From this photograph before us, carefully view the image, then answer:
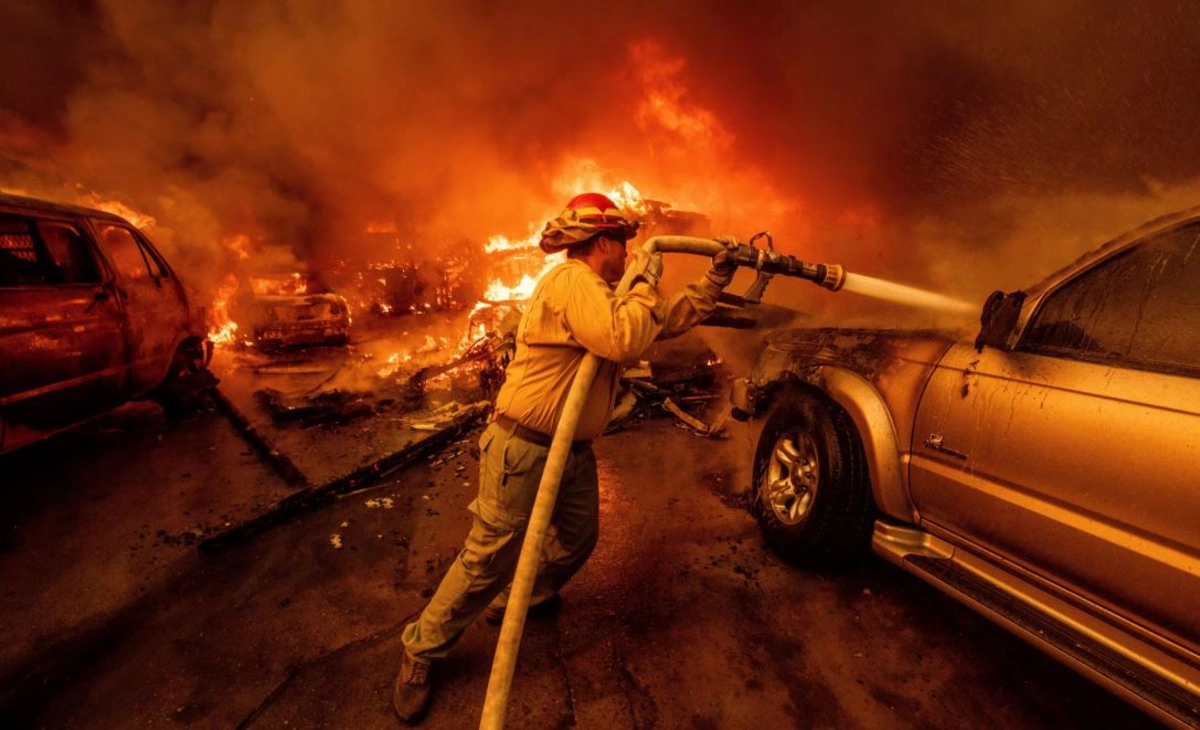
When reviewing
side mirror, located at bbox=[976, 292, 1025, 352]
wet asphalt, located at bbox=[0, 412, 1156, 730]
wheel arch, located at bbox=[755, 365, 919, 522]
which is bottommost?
wet asphalt, located at bbox=[0, 412, 1156, 730]

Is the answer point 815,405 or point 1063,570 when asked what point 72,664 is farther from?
point 1063,570

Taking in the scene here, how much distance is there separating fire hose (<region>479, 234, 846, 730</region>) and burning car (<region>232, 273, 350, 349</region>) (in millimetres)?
9244

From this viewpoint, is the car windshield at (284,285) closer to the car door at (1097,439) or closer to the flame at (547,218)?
the flame at (547,218)

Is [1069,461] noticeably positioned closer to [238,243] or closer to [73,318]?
[73,318]

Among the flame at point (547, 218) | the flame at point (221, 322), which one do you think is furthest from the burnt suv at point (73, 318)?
the flame at point (547, 218)

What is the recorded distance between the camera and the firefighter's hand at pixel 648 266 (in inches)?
88.3

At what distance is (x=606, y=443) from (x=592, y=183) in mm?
15250

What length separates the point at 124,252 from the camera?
17.5ft

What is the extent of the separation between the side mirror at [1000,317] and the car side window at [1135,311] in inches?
6.5

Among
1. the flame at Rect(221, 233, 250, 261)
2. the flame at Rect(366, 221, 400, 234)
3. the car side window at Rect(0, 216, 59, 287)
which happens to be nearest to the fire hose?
the car side window at Rect(0, 216, 59, 287)

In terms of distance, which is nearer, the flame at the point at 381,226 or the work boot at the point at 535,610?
the work boot at the point at 535,610

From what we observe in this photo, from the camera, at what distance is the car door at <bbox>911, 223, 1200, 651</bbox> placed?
1.80 metres

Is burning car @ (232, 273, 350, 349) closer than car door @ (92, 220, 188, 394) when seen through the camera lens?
No

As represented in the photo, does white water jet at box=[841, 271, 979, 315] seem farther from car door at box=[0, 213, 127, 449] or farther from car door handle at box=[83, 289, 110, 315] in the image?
car door handle at box=[83, 289, 110, 315]
